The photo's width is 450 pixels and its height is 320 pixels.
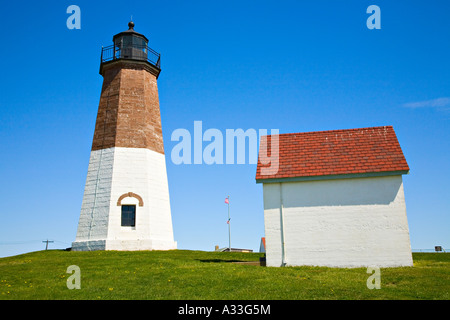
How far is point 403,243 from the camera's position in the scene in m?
16.2

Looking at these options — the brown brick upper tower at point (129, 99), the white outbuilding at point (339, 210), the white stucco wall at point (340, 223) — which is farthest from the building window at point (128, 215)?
the white stucco wall at point (340, 223)

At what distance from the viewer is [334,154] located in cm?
1823

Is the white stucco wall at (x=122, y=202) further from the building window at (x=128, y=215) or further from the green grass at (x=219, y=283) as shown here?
the green grass at (x=219, y=283)

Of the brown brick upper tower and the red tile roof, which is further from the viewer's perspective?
the brown brick upper tower

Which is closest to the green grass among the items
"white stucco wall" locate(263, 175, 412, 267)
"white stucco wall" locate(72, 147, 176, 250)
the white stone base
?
"white stucco wall" locate(263, 175, 412, 267)

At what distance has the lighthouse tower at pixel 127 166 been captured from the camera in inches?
1000

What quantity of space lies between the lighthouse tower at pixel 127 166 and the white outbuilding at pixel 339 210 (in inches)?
434

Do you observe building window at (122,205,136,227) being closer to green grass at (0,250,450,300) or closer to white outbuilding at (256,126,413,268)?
green grass at (0,250,450,300)

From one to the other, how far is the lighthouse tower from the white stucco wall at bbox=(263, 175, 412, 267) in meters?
11.3

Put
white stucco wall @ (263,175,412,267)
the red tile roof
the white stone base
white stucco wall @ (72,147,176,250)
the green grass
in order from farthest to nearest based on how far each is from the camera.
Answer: white stucco wall @ (72,147,176,250), the white stone base, the red tile roof, white stucco wall @ (263,175,412,267), the green grass

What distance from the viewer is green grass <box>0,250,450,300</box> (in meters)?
10.9
